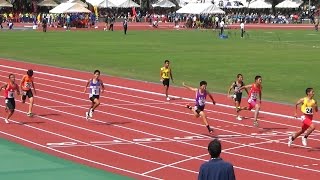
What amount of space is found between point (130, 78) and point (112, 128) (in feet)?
46.8

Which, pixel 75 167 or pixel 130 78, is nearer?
pixel 75 167

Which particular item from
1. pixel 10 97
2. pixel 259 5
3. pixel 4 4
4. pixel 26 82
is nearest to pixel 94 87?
pixel 26 82

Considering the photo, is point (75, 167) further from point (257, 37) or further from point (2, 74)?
point (257, 37)

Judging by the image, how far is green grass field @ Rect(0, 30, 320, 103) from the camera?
3709 cm

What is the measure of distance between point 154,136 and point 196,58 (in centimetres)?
2736

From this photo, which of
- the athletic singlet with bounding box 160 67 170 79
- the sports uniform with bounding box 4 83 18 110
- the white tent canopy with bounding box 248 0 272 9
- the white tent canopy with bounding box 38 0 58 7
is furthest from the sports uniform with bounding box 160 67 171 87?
the white tent canopy with bounding box 248 0 272 9

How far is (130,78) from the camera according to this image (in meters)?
37.6

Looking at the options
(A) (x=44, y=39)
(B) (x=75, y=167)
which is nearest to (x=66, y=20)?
(A) (x=44, y=39)

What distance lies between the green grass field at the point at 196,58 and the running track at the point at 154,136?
16.2 ft

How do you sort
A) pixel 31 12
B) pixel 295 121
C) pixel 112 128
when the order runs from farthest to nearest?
pixel 31 12 < pixel 295 121 < pixel 112 128

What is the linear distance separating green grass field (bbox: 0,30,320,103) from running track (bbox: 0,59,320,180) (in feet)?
16.2

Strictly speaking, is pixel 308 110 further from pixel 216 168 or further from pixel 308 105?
pixel 216 168

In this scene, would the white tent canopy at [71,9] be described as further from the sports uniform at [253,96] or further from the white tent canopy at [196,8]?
the sports uniform at [253,96]

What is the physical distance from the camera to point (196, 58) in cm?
4900
